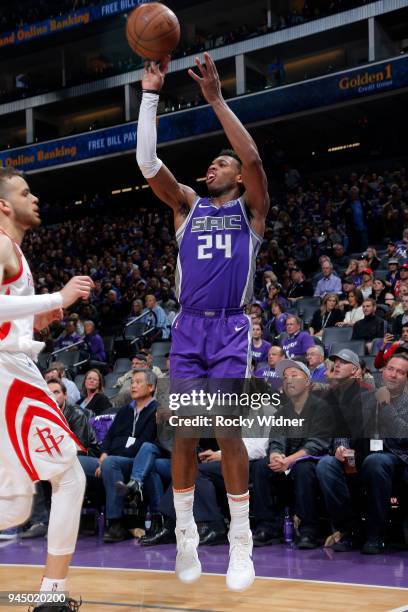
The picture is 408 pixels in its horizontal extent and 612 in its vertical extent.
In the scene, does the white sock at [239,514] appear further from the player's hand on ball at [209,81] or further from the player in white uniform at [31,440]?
the player's hand on ball at [209,81]

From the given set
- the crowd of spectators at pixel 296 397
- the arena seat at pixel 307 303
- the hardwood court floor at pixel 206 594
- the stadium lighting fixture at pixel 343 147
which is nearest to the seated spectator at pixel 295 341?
the crowd of spectators at pixel 296 397

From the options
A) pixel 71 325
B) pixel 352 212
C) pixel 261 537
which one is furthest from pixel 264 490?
pixel 352 212

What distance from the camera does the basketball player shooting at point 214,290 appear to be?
4562 millimetres

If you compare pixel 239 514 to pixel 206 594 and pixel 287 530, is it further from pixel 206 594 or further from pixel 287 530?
pixel 287 530

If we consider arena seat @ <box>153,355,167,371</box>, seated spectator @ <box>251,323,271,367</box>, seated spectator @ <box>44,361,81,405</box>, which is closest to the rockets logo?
seated spectator @ <box>44,361,81,405</box>

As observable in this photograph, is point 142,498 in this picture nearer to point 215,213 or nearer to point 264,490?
point 264,490

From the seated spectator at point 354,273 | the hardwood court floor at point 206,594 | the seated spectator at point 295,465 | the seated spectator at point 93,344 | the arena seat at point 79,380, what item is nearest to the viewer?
the hardwood court floor at point 206,594

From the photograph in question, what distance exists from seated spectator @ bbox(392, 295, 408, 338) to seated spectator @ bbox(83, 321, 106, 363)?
5.47m

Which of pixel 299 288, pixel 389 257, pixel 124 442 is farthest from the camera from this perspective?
pixel 299 288

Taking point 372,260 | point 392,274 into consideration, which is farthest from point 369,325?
point 372,260

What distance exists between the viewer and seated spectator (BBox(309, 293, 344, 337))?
10641 millimetres

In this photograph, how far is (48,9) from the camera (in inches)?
1111

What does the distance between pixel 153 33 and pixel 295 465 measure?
12.0 ft

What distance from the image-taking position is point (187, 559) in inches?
179
